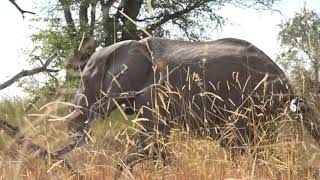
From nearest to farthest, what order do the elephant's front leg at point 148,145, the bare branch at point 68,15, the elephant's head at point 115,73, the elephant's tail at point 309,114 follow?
the elephant's front leg at point 148,145 < the elephant's tail at point 309,114 < the elephant's head at point 115,73 < the bare branch at point 68,15

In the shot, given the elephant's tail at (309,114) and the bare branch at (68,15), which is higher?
the bare branch at (68,15)

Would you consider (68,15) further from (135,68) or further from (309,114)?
(309,114)

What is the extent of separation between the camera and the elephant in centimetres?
571

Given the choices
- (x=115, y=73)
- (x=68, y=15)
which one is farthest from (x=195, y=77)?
(x=68, y=15)

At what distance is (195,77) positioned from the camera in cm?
599

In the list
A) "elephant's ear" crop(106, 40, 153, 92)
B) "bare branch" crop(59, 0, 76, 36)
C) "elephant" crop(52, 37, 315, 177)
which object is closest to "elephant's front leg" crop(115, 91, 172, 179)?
"elephant" crop(52, 37, 315, 177)

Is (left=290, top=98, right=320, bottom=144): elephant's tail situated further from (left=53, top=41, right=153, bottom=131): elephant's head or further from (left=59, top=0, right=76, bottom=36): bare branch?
(left=59, top=0, right=76, bottom=36): bare branch

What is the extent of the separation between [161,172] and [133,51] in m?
3.09

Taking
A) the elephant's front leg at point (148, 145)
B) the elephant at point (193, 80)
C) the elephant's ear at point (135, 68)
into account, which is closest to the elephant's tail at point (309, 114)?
the elephant at point (193, 80)

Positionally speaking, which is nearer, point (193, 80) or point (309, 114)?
point (309, 114)

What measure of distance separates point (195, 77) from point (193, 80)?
27 centimetres

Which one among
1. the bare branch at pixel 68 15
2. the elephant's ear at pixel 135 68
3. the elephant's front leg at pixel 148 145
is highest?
the bare branch at pixel 68 15

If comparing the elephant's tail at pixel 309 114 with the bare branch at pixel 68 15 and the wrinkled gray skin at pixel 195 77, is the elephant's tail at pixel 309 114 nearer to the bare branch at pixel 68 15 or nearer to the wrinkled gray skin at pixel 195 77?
the wrinkled gray skin at pixel 195 77

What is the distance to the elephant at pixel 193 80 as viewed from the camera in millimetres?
5715
